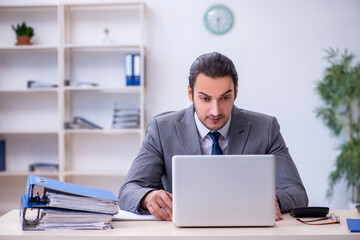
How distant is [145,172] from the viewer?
199 cm

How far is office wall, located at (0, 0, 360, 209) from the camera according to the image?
4.55m

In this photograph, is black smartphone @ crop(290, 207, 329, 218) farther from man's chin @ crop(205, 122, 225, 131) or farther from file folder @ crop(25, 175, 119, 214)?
file folder @ crop(25, 175, 119, 214)

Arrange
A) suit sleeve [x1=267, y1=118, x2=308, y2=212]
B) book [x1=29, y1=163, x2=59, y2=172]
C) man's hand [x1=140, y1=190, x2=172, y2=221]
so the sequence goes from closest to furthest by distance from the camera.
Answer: man's hand [x1=140, y1=190, x2=172, y2=221] < suit sleeve [x1=267, y1=118, x2=308, y2=212] < book [x1=29, y1=163, x2=59, y2=172]

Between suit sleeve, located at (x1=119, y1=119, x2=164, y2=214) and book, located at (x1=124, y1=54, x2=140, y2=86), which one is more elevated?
book, located at (x1=124, y1=54, x2=140, y2=86)

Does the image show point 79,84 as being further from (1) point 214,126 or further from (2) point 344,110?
(1) point 214,126

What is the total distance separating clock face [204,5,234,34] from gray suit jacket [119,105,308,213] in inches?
101

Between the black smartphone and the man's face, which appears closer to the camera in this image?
the black smartphone

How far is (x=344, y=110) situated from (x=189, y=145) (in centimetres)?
291

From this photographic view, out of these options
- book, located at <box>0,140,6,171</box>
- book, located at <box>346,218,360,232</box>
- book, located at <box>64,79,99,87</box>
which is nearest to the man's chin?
book, located at <box>346,218,360,232</box>

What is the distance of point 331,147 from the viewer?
4578 millimetres

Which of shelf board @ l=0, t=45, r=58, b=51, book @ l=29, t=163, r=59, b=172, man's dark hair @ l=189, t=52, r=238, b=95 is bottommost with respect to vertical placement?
book @ l=29, t=163, r=59, b=172

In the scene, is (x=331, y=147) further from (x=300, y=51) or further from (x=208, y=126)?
(x=208, y=126)

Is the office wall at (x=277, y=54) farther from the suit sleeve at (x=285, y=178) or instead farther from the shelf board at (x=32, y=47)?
the suit sleeve at (x=285, y=178)

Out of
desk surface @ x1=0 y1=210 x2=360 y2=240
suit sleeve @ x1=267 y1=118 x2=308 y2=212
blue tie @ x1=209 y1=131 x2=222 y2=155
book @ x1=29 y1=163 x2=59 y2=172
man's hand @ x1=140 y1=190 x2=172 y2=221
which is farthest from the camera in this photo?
book @ x1=29 y1=163 x2=59 y2=172
